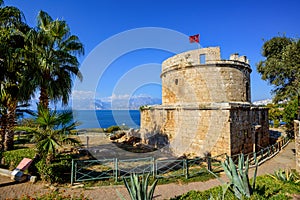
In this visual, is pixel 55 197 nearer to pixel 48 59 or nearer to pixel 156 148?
pixel 48 59

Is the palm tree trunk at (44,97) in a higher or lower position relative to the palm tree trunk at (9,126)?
higher

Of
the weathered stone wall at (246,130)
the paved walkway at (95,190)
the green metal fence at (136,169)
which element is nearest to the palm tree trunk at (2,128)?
the paved walkway at (95,190)

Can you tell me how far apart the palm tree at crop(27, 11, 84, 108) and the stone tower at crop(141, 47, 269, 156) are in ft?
24.9

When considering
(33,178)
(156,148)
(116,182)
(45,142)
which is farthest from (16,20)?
(156,148)

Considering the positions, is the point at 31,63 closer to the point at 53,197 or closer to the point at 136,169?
the point at 53,197

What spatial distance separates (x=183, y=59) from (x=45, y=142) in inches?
423

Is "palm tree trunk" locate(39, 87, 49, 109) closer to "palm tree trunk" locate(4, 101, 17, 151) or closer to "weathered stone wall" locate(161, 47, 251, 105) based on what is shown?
"palm tree trunk" locate(4, 101, 17, 151)

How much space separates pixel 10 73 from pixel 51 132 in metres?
5.57

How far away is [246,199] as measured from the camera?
179 inches

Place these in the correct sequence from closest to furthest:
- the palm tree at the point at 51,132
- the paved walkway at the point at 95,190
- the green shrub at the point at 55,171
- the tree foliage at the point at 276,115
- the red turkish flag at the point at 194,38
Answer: the paved walkway at the point at 95,190 < the palm tree at the point at 51,132 < the green shrub at the point at 55,171 < the red turkish flag at the point at 194,38 < the tree foliage at the point at 276,115

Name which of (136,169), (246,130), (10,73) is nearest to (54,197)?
(136,169)

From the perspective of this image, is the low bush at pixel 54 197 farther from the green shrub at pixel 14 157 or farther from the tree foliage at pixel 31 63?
the tree foliage at pixel 31 63

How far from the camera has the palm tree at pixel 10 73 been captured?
9.09 metres

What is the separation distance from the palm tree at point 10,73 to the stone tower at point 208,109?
972cm
